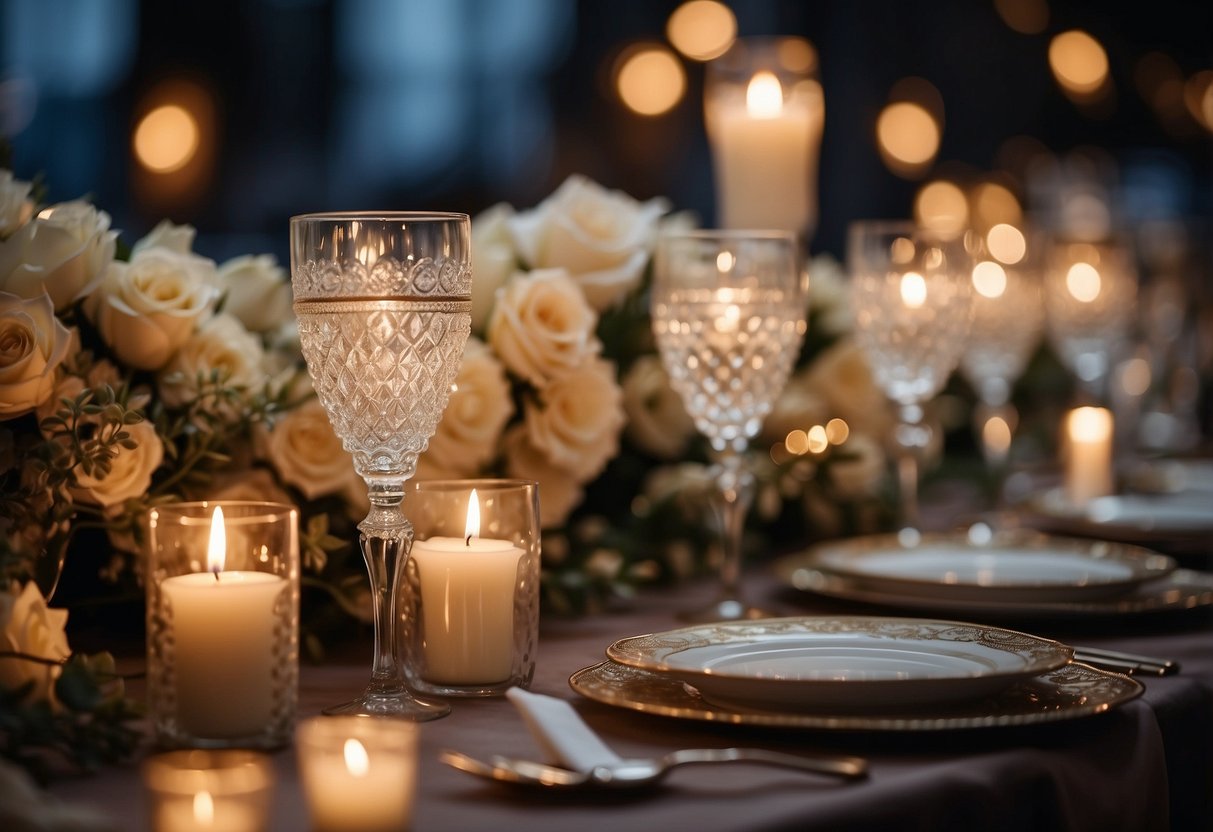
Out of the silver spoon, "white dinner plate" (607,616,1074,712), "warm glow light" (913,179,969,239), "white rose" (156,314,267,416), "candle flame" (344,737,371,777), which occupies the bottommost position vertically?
the silver spoon

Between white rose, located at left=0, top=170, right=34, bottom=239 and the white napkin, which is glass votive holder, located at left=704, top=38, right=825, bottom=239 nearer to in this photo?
white rose, located at left=0, top=170, right=34, bottom=239

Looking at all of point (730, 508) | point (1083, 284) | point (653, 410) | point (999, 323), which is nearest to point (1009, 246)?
point (1083, 284)

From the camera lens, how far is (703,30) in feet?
16.6

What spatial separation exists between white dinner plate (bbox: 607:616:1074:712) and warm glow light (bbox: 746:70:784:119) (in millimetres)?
980

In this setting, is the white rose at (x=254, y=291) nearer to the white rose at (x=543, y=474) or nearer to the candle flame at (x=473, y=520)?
the white rose at (x=543, y=474)

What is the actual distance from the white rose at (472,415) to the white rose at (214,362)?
0.66ft

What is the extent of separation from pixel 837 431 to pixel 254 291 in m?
0.99

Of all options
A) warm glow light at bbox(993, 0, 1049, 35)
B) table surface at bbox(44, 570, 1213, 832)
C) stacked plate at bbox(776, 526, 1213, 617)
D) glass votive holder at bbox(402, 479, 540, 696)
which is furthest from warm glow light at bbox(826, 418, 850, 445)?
warm glow light at bbox(993, 0, 1049, 35)

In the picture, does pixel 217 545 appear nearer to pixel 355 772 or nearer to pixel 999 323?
pixel 355 772

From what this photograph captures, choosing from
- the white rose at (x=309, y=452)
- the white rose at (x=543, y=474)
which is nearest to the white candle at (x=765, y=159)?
the white rose at (x=543, y=474)

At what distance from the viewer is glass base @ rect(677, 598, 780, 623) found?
1.51 m

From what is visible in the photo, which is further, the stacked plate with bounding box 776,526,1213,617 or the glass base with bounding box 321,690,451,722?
the stacked plate with bounding box 776,526,1213,617

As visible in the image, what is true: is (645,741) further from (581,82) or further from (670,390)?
(581,82)

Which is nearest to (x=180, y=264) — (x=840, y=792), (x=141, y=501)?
(x=141, y=501)
